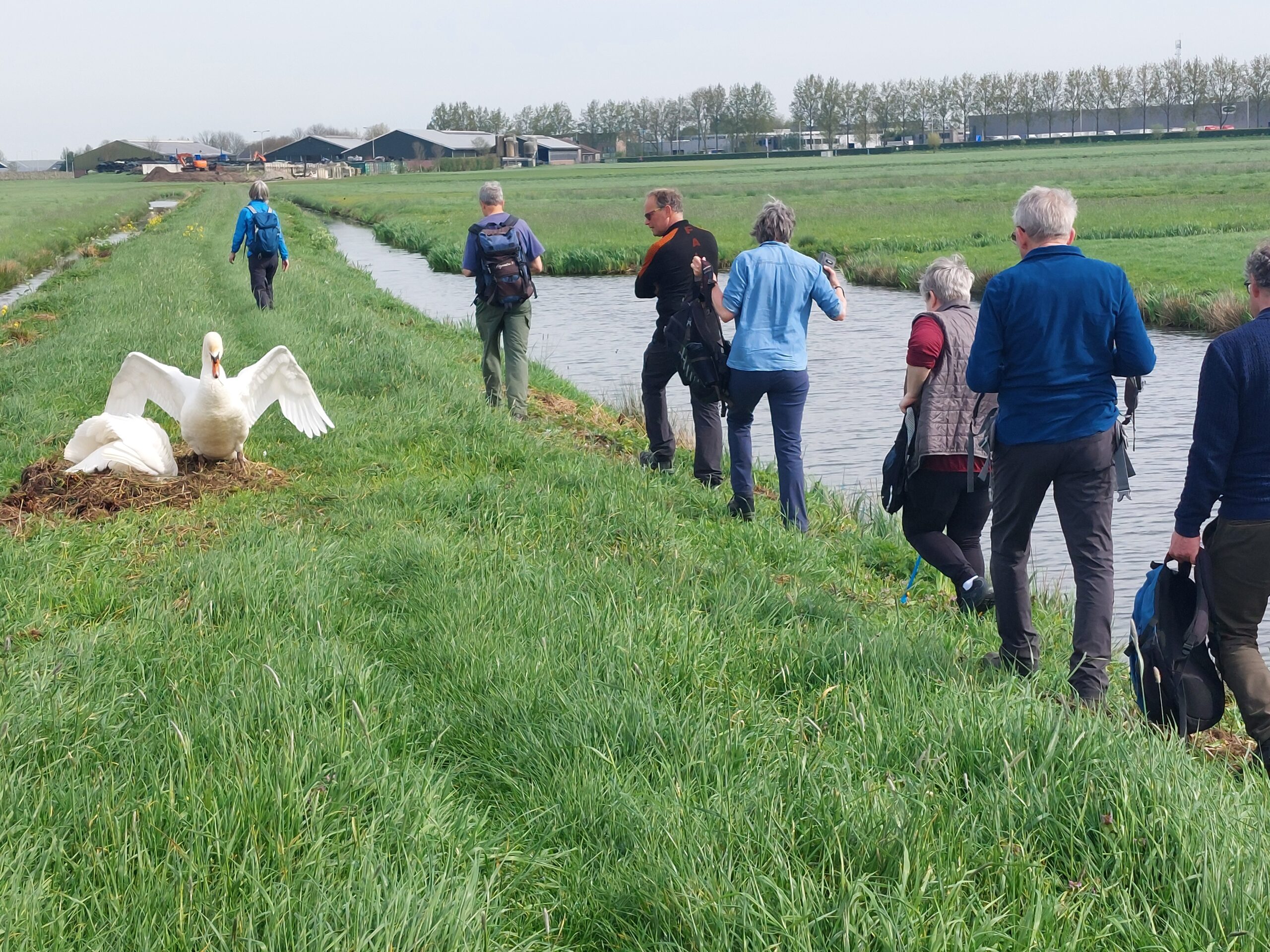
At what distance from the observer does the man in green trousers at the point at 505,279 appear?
995cm

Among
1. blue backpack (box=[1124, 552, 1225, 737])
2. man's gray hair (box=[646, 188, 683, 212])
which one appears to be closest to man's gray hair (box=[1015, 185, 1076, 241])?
blue backpack (box=[1124, 552, 1225, 737])

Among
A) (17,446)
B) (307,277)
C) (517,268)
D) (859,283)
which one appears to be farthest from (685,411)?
(859,283)

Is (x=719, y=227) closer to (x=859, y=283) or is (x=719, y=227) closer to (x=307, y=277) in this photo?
(x=859, y=283)

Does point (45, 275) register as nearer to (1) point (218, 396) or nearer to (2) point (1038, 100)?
(1) point (218, 396)

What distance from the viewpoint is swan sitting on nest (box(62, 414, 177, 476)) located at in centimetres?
730

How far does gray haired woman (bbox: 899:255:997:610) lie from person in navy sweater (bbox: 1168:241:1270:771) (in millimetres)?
1380

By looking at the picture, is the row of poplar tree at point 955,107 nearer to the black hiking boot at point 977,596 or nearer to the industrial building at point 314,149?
the industrial building at point 314,149

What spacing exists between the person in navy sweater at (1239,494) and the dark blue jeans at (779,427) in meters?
3.18

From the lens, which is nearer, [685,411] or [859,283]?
[685,411]

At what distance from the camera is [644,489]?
766 cm

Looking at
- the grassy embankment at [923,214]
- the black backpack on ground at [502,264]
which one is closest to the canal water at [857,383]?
the grassy embankment at [923,214]

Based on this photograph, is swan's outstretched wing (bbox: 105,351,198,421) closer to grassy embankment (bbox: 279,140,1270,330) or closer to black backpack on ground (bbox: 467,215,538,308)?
black backpack on ground (bbox: 467,215,538,308)

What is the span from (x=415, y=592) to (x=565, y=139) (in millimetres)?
191906

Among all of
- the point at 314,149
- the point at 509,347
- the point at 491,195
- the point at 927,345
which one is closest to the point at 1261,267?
the point at 927,345
